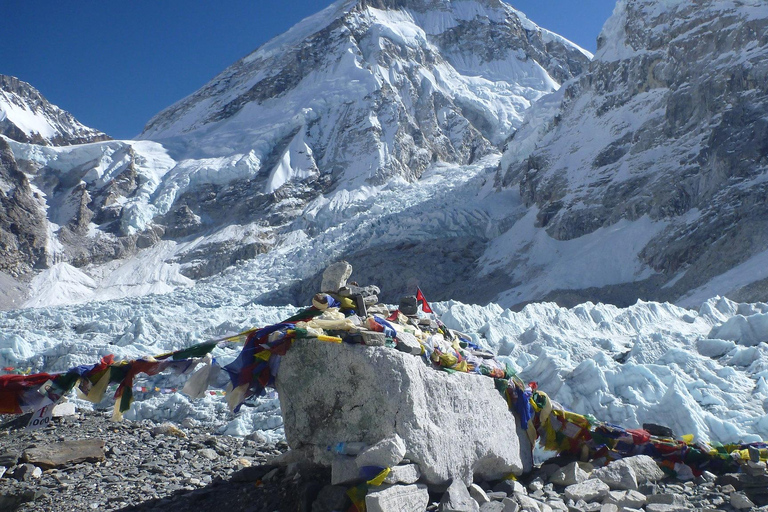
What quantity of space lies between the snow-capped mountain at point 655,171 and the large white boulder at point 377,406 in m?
23.5

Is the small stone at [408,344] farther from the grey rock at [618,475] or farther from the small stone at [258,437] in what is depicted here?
the small stone at [258,437]

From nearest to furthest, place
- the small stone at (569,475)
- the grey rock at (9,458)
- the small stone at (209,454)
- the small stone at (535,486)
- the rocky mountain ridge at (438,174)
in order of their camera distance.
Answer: the small stone at (535,486) < the small stone at (569,475) < the grey rock at (9,458) < the small stone at (209,454) < the rocky mountain ridge at (438,174)

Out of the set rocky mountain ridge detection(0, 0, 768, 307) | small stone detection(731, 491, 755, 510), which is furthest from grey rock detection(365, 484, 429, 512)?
rocky mountain ridge detection(0, 0, 768, 307)

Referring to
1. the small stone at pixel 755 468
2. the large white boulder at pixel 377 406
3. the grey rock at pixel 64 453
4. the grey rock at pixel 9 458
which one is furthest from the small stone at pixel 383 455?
the grey rock at pixel 9 458

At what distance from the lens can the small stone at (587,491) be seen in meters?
5.44

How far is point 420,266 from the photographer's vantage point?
1719 inches

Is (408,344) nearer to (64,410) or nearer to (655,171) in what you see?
(64,410)

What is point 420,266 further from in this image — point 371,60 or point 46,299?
point 371,60

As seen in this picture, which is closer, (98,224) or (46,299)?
(46,299)

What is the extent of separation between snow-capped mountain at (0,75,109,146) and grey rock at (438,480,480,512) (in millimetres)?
100077

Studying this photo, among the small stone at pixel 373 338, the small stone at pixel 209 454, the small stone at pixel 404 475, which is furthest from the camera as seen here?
the small stone at pixel 209 454

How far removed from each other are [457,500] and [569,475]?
140cm

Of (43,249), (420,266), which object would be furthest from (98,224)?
(420,266)

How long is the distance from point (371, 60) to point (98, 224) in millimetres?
39480
